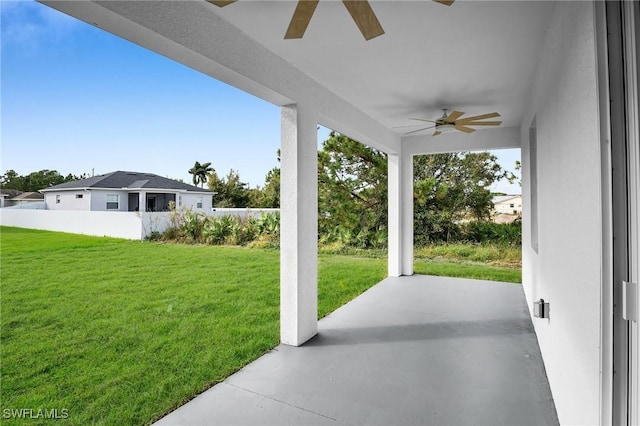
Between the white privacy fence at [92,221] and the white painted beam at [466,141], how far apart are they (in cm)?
455

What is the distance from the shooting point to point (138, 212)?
4.81 metres

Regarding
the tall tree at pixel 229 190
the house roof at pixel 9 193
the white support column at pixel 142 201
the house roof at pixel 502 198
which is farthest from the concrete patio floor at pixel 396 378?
the house roof at pixel 502 198

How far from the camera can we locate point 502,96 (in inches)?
156

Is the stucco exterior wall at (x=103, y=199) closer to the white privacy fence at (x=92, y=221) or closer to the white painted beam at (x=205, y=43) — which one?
the white privacy fence at (x=92, y=221)

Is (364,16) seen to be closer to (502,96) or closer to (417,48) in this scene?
(417,48)

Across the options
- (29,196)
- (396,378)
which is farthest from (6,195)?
(396,378)

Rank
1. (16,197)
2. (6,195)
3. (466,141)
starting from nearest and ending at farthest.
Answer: (6,195)
(16,197)
(466,141)

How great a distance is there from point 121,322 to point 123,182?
1.54 meters

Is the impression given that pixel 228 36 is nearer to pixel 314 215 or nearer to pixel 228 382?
pixel 314 215

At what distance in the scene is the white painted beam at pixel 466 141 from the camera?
545 centimetres

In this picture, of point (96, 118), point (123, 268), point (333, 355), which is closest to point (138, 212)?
point (123, 268)

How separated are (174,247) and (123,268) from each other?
3.80ft

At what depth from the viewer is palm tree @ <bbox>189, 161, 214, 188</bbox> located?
5.71 m

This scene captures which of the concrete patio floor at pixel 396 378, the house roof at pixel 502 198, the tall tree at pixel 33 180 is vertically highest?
the house roof at pixel 502 198
